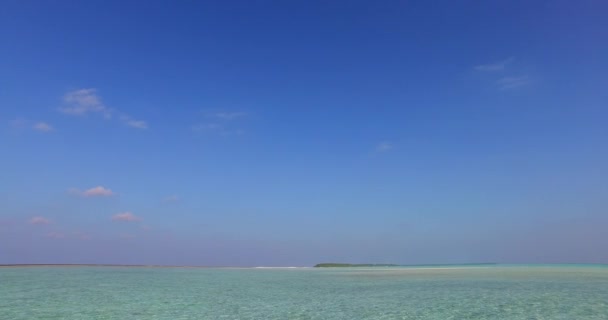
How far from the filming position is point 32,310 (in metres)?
18.9

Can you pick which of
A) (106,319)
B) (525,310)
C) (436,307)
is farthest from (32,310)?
(525,310)

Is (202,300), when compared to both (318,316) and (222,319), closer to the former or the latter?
(222,319)

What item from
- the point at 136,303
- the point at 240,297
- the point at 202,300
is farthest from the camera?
the point at 240,297

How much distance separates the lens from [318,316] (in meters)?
18.0

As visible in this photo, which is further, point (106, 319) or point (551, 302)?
point (551, 302)

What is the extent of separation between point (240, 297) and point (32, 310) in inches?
440

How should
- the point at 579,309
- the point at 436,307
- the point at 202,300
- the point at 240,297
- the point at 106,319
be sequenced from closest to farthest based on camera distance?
the point at 106,319
the point at 579,309
the point at 436,307
the point at 202,300
the point at 240,297

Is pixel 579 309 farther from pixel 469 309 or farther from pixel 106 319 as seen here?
pixel 106 319

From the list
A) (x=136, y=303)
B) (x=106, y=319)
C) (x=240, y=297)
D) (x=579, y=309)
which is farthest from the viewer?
(x=240, y=297)

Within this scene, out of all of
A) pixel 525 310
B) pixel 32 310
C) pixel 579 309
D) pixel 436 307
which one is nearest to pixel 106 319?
pixel 32 310

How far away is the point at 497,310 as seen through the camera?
18.6 metres

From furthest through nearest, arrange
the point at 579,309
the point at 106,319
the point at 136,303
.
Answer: the point at 136,303 < the point at 579,309 < the point at 106,319

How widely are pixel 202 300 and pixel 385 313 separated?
11.3 metres

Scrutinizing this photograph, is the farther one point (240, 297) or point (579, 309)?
point (240, 297)
